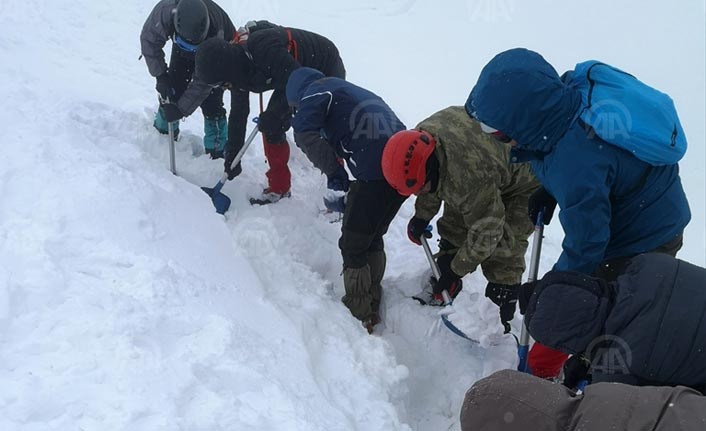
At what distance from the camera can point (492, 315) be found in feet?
12.9

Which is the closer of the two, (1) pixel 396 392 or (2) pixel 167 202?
(1) pixel 396 392

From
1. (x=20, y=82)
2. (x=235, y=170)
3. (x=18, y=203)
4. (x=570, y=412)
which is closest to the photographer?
(x=570, y=412)

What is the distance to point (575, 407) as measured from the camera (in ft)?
4.49

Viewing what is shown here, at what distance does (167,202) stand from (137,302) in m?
1.25

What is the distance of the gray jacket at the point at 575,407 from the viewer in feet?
4.09

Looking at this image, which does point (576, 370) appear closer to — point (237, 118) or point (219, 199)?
point (219, 199)

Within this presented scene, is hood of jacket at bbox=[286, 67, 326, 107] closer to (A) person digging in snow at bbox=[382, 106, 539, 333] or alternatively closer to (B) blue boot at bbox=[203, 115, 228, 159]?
(A) person digging in snow at bbox=[382, 106, 539, 333]

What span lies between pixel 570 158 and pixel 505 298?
174cm

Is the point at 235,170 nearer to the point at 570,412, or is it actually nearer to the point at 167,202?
the point at 167,202

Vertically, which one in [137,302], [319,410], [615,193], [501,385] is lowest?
[319,410]

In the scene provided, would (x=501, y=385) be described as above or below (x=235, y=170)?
above

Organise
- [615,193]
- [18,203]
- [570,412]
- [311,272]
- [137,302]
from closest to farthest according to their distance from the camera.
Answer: [570,412]
[615,193]
[137,302]
[18,203]
[311,272]

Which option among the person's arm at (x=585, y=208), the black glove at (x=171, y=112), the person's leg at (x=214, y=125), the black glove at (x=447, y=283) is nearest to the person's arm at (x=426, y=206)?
the black glove at (x=447, y=283)

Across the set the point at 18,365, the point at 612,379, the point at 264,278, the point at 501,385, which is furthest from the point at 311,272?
the point at 501,385
